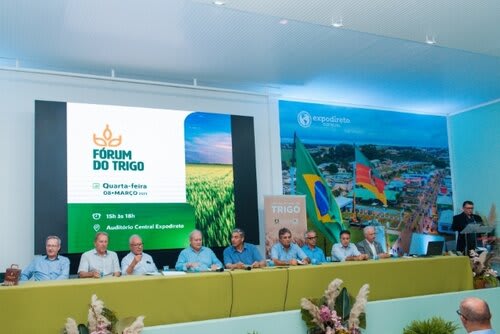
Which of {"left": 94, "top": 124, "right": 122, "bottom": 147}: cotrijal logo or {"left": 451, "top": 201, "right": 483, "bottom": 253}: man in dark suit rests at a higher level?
{"left": 94, "top": 124, "right": 122, "bottom": 147}: cotrijal logo

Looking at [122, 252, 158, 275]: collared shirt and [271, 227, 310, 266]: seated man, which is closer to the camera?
[122, 252, 158, 275]: collared shirt

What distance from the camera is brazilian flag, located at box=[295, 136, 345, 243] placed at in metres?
7.46

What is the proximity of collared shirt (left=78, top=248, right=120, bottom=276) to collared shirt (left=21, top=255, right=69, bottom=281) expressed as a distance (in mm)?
174

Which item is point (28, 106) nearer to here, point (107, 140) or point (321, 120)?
point (107, 140)

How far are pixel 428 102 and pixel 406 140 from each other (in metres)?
0.73

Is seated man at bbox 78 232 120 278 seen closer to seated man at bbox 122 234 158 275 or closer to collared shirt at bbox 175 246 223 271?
seated man at bbox 122 234 158 275

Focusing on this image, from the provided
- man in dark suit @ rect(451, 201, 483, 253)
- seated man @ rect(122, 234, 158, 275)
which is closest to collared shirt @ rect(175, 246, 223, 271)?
seated man @ rect(122, 234, 158, 275)

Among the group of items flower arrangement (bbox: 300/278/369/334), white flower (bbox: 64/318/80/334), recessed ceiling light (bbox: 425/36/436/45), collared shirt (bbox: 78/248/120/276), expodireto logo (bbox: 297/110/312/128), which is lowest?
flower arrangement (bbox: 300/278/369/334)

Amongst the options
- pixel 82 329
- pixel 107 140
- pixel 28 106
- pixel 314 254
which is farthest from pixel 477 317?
pixel 28 106

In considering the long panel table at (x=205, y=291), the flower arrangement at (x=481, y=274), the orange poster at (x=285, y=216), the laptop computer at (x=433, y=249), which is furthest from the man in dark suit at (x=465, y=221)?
the long panel table at (x=205, y=291)

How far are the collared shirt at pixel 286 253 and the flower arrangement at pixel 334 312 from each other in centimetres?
253

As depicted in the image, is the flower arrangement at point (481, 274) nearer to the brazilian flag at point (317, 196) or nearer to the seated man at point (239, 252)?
the seated man at point (239, 252)

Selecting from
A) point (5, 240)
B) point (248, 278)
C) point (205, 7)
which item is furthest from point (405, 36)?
point (5, 240)

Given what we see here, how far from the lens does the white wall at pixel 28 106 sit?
5523 millimetres
